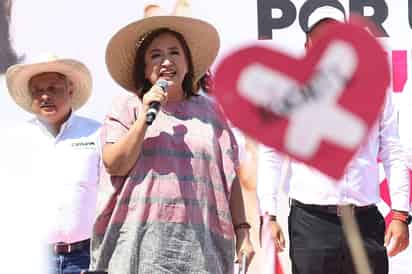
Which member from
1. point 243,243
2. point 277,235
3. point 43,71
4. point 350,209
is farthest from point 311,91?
point 43,71

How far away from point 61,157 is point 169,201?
0.79m

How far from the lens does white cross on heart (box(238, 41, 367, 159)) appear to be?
206 centimetres

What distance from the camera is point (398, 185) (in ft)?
11.2

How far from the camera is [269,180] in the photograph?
139 inches

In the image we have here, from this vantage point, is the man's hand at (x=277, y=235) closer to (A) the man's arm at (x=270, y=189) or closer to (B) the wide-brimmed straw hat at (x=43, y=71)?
(A) the man's arm at (x=270, y=189)

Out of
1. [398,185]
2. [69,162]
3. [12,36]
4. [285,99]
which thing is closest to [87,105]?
[12,36]

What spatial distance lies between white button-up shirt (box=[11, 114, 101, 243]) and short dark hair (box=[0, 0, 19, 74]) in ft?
2.44

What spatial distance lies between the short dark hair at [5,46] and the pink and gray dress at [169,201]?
1430 mm

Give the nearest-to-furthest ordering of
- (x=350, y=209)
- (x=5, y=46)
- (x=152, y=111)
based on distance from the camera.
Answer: (x=152, y=111) → (x=350, y=209) → (x=5, y=46)

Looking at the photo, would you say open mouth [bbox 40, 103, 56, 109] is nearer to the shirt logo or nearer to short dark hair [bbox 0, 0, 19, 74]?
the shirt logo

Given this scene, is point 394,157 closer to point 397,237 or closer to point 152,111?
point 397,237

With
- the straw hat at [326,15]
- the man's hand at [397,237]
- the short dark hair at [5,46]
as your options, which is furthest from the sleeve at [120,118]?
the short dark hair at [5,46]

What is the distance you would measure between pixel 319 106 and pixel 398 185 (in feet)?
4.70

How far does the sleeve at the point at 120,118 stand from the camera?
2898 mm
